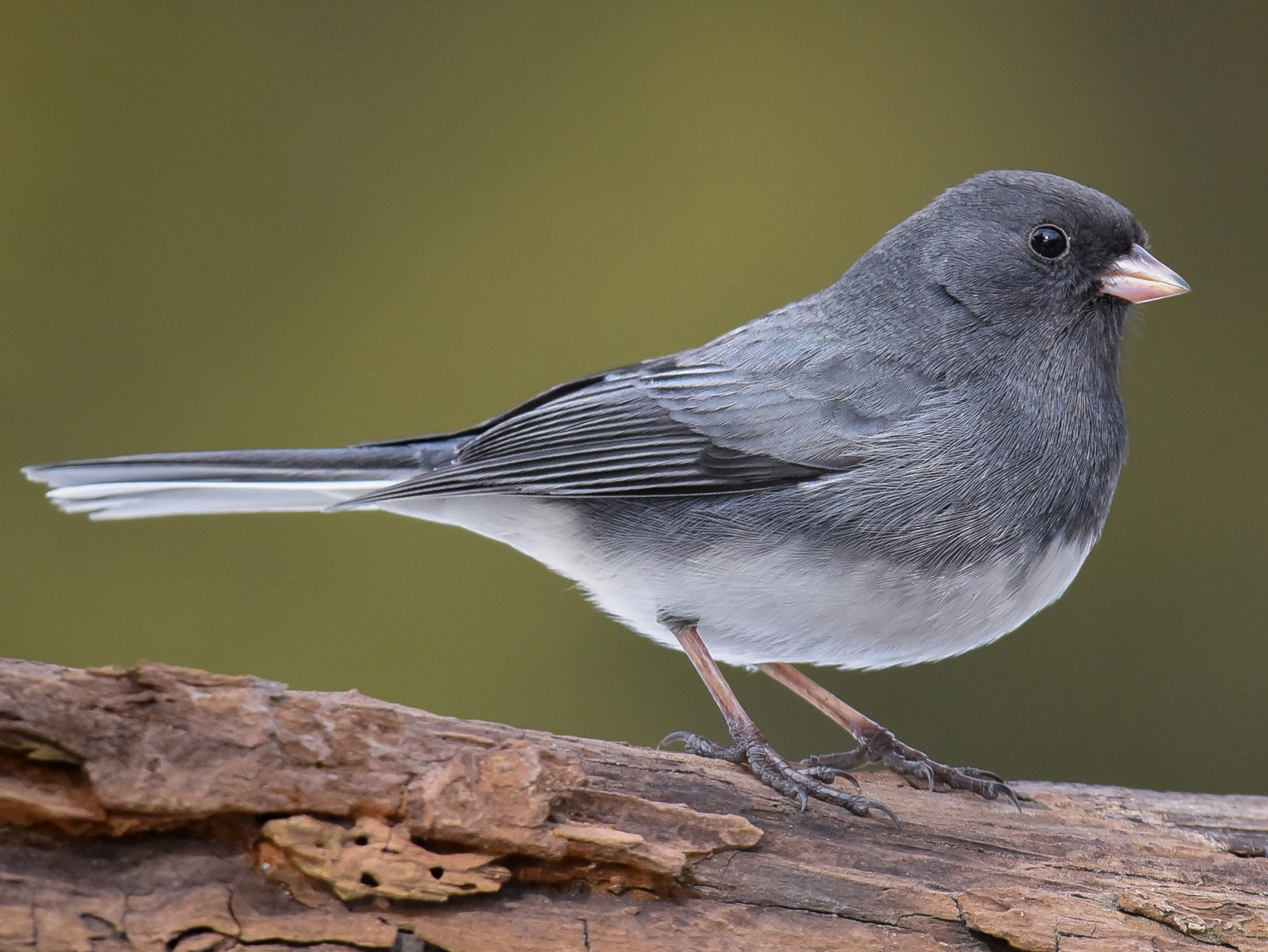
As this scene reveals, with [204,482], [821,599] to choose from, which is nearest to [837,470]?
[821,599]

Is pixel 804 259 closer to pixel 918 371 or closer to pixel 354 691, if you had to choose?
pixel 918 371

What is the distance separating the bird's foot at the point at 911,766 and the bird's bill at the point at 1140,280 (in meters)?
0.90

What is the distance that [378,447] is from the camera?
238 cm

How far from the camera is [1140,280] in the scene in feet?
7.11

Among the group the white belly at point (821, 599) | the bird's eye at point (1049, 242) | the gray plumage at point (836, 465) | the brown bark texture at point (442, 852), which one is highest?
the bird's eye at point (1049, 242)

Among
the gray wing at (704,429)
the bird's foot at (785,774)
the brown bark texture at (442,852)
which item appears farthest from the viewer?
the gray wing at (704,429)

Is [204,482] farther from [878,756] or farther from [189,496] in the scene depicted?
[878,756]

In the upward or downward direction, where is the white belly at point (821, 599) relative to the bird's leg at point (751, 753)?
upward

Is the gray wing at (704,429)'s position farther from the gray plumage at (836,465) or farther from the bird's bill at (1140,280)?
the bird's bill at (1140,280)

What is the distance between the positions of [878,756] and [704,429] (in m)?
0.71

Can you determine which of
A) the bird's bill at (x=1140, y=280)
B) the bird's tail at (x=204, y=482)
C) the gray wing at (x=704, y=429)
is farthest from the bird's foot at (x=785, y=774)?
the bird's bill at (x=1140, y=280)

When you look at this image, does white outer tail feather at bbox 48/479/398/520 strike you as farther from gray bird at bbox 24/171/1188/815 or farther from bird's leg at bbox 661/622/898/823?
bird's leg at bbox 661/622/898/823

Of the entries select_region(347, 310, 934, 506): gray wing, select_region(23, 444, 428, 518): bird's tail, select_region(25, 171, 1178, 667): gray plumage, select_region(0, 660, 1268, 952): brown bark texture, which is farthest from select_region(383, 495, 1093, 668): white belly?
select_region(23, 444, 428, 518): bird's tail

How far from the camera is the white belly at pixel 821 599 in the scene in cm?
192
